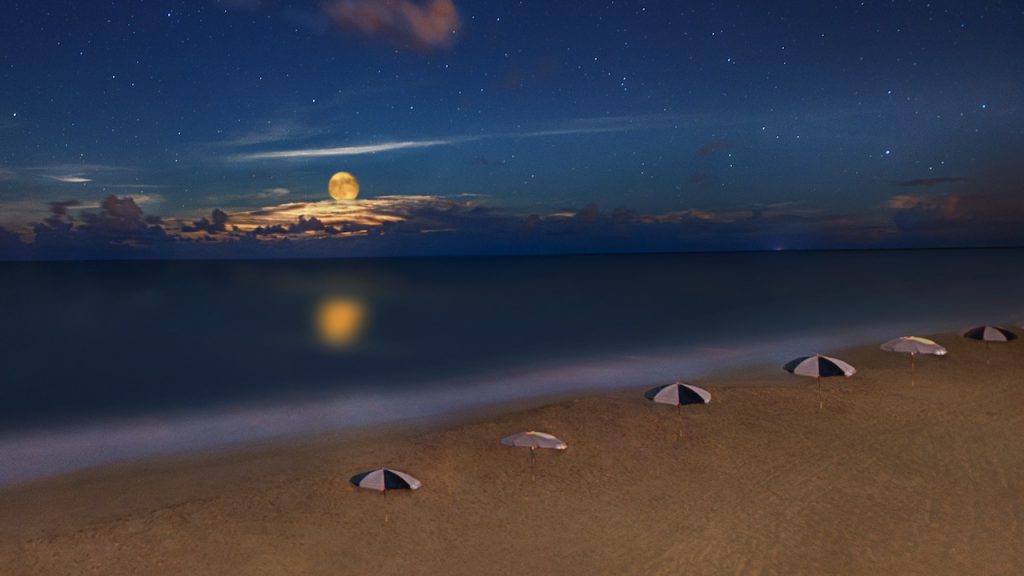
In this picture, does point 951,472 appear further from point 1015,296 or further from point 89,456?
point 1015,296

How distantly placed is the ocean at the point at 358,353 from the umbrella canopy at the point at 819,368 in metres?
10.4

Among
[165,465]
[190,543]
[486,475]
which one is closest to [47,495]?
[165,465]

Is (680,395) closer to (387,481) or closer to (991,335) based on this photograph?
(387,481)

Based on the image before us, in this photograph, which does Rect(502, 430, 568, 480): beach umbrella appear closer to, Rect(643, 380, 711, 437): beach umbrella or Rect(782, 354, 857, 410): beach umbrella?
Rect(643, 380, 711, 437): beach umbrella

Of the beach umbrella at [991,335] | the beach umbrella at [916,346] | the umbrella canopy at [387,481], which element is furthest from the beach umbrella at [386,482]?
the beach umbrella at [991,335]

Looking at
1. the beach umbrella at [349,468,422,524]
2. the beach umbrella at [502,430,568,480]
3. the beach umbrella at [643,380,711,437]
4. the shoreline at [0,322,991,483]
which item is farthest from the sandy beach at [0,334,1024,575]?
the shoreline at [0,322,991,483]

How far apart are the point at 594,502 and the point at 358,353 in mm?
35685

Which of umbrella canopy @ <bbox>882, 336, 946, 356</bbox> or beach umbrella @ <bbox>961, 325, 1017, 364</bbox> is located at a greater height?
umbrella canopy @ <bbox>882, 336, 946, 356</bbox>

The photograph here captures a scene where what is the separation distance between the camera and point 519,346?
1930 inches

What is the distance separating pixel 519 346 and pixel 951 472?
115 ft

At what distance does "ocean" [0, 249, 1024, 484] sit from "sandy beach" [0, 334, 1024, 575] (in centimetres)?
519

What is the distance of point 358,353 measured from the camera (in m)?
47.7

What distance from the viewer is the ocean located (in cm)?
2627

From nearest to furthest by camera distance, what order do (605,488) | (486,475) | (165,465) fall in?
(605,488), (486,475), (165,465)
